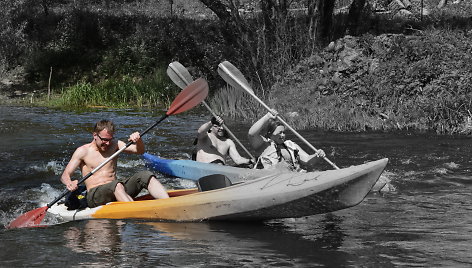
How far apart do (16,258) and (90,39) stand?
69.7 ft

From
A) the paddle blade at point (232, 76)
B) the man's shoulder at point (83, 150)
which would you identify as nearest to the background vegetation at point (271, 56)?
the paddle blade at point (232, 76)

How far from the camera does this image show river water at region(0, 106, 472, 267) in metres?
5.88

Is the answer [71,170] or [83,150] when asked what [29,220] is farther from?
[83,150]

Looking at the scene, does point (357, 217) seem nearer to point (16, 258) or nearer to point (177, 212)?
point (177, 212)

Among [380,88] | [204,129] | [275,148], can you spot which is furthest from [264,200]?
[380,88]

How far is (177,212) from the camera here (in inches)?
276

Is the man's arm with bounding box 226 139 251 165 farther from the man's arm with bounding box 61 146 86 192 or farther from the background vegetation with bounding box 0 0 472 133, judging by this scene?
the background vegetation with bounding box 0 0 472 133

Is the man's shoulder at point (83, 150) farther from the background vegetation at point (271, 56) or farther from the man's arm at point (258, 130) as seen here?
the background vegetation at point (271, 56)

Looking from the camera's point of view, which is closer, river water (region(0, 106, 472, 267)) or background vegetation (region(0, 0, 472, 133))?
river water (region(0, 106, 472, 267))

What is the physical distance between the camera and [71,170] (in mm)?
7312

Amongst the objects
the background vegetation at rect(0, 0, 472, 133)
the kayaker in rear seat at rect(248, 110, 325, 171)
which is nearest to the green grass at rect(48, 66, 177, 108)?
the background vegetation at rect(0, 0, 472, 133)

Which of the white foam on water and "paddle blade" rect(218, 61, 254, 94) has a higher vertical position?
"paddle blade" rect(218, 61, 254, 94)

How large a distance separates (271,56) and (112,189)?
36.3 feet

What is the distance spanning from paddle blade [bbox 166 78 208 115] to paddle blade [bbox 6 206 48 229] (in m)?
1.86
